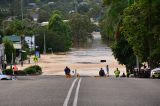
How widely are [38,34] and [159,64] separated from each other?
12718 centimetres

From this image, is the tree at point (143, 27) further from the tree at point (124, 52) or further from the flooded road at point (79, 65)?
the flooded road at point (79, 65)

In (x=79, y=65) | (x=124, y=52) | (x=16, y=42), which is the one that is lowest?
(x=79, y=65)

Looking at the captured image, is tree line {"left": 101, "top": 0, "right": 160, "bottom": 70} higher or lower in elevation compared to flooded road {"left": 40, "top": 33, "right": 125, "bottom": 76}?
higher

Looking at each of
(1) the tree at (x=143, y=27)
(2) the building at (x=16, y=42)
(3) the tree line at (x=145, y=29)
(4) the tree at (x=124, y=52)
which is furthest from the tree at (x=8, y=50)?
(1) the tree at (x=143, y=27)

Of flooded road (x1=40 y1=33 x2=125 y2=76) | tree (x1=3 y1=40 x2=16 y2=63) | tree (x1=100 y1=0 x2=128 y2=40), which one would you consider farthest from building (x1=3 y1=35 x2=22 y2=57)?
tree (x1=100 y1=0 x2=128 y2=40)

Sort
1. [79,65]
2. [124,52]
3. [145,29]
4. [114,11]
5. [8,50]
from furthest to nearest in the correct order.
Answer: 1. [79,65]
2. [8,50]
3. [114,11]
4. [124,52]
5. [145,29]

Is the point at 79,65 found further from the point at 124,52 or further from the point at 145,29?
the point at 145,29

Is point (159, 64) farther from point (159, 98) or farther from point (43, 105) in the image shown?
point (43, 105)

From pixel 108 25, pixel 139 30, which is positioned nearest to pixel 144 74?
pixel 139 30

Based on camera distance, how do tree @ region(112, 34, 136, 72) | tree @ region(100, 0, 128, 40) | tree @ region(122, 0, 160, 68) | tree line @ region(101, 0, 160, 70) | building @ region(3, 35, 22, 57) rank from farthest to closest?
1. building @ region(3, 35, 22, 57)
2. tree @ region(100, 0, 128, 40)
3. tree @ region(112, 34, 136, 72)
4. tree @ region(122, 0, 160, 68)
5. tree line @ region(101, 0, 160, 70)

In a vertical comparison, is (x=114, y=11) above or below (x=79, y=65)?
above

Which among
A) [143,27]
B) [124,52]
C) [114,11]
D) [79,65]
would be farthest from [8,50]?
[143,27]

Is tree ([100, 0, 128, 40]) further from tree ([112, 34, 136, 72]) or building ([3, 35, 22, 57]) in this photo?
building ([3, 35, 22, 57])

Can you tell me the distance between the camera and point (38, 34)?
600ft
